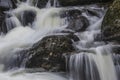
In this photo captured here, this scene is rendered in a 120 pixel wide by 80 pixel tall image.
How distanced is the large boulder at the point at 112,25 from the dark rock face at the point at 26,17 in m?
3.34

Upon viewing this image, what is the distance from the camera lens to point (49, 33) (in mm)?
9414

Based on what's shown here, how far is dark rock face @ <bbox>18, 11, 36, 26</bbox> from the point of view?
425 inches

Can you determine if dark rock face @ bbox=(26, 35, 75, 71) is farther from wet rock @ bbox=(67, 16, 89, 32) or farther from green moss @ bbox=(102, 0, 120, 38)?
wet rock @ bbox=(67, 16, 89, 32)

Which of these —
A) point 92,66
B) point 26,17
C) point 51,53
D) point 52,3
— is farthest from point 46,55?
point 52,3

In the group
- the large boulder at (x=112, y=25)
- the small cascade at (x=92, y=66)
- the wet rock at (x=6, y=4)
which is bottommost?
the small cascade at (x=92, y=66)

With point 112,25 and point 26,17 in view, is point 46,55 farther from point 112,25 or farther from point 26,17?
point 26,17

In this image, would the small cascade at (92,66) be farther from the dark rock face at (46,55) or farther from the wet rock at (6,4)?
the wet rock at (6,4)

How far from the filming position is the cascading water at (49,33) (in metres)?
6.73

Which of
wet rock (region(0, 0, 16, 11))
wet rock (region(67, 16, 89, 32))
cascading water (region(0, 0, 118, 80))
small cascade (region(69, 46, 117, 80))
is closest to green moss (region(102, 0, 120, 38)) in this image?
cascading water (region(0, 0, 118, 80))

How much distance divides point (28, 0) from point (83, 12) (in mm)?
3568

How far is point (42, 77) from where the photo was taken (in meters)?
6.77

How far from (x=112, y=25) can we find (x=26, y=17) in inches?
149

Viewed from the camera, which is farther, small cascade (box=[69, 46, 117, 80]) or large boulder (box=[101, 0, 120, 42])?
large boulder (box=[101, 0, 120, 42])

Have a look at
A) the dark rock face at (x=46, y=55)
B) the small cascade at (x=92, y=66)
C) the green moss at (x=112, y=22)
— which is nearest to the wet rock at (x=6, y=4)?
the dark rock face at (x=46, y=55)
